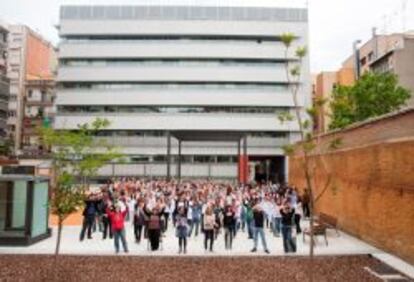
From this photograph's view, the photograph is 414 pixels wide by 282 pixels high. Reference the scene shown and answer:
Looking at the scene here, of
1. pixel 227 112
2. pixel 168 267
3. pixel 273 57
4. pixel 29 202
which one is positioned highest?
pixel 273 57

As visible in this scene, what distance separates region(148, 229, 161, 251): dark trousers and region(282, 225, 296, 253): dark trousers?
4.30 meters

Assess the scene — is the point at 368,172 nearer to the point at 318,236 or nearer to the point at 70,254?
the point at 318,236

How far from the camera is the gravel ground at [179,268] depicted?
1431 centimetres

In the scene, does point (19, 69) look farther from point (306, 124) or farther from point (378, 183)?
point (306, 124)

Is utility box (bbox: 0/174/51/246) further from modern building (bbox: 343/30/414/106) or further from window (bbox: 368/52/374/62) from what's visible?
window (bbox: 368/52/374/62)

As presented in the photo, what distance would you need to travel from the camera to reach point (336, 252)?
18828 millimetres

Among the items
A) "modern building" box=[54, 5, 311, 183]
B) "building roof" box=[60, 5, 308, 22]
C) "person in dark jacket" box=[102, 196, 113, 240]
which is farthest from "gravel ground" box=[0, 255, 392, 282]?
"building roof" box=[60, 5, 308, 22]

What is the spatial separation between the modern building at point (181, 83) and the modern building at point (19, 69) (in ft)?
43.9

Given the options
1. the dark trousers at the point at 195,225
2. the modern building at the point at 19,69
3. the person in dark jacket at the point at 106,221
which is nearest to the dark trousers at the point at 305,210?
the dark trousers at the point at 195,225

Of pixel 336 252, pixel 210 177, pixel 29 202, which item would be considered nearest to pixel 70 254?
pixel 29 202

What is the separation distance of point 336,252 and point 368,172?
14.0ft

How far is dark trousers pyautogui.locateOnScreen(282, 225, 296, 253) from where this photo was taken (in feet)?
60.5

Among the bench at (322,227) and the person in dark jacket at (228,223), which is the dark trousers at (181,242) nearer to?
the person in dark jacket at (228,223)

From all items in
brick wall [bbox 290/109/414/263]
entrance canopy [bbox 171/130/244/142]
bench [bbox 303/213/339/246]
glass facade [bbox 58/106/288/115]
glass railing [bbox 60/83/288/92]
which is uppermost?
glass railing [bbox 60/83/288/92]
